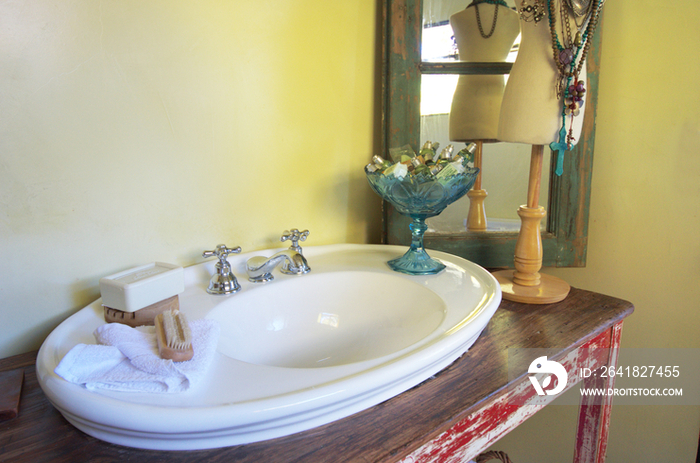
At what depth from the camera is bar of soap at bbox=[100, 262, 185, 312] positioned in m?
0.62

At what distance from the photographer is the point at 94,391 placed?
1.51 ft

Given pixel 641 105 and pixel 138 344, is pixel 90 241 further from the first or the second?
pixel 641 105

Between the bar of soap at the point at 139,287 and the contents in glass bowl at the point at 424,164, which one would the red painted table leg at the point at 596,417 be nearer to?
the contents in glass bowl at the point at 424,164

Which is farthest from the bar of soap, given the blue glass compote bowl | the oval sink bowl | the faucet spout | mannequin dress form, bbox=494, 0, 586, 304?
mannequin dress form, bbox=494, 0, 586, 304

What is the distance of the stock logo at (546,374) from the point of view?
2.19 feet

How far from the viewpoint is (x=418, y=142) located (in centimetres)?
107

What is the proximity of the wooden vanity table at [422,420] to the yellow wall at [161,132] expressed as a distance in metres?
0.20

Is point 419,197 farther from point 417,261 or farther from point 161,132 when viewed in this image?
point 161,132

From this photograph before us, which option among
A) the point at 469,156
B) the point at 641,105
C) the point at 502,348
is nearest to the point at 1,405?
the point at 502,348

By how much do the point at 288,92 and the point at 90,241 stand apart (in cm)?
49

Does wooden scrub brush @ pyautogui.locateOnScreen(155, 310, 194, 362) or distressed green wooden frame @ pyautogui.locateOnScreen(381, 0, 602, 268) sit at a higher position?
distressed green wooden frame @ pyautogui.locateOnScreen(381, 0, 602, 268)

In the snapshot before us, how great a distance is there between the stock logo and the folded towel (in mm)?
474

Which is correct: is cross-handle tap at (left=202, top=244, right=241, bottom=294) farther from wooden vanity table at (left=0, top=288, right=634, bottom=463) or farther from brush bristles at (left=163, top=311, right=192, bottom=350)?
wooden vanity table at (left=0, top=288, right=634, bottom=463)

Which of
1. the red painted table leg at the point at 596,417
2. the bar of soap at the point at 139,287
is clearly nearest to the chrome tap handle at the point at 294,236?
the bar of soap at the point at 139,287
